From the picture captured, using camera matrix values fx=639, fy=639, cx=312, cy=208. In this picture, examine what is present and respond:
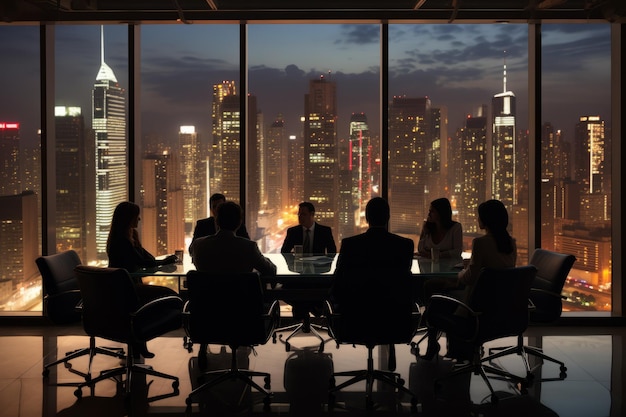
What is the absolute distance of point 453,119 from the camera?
6.91 metres

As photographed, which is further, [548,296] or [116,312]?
[548,296]

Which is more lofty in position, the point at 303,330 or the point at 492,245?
the point at 492,245

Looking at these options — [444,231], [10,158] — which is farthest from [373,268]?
[10,158]

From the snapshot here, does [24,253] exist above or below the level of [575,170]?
below

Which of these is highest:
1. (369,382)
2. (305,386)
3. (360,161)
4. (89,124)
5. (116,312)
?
(89,124)

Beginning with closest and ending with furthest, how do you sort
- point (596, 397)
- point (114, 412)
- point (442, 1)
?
1. point (114, 412)
2. point (596, 397)
3. point (442, 1)

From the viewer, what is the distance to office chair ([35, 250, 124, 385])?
4.92m

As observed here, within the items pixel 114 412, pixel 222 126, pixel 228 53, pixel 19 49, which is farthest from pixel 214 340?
pixel 19 49

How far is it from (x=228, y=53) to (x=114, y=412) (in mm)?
4103

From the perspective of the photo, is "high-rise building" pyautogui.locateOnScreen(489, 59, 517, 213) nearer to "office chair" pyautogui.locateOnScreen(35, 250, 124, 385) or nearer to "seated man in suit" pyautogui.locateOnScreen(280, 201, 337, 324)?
"seated man in suit" pyautogui.locateOnScreen(280, 201, 337, 324)

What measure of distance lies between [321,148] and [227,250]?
9.07ft

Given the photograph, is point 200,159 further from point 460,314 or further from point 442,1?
point 460,314

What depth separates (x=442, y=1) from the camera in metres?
6.38

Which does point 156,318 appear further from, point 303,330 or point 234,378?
point 303,330
